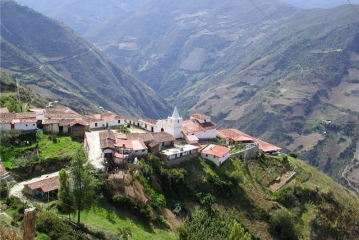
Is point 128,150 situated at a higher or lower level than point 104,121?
lower

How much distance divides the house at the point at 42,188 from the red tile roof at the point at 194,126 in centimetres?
2264

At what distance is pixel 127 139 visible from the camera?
4550 cm

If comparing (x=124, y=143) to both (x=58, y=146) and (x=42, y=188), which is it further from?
(x=42, y=188)

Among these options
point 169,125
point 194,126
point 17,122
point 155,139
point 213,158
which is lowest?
point 213,158

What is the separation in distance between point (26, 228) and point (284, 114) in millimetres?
182652

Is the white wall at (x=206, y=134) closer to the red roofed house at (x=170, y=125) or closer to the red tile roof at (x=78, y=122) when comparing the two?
the red roofed house at (x=170, y=125)

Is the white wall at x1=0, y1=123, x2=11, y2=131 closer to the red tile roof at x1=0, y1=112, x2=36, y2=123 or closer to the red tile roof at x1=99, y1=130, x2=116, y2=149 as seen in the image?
the red tile roof at x1=0, y1=112, x2=36, y2=123

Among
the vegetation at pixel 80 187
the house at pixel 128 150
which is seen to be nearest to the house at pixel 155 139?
the house at pixel 128 150

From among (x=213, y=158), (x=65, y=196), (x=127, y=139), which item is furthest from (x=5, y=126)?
(x=213, y=158)

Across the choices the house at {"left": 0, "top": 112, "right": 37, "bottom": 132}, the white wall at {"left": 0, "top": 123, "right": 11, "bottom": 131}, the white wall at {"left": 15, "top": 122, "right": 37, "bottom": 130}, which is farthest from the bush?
the white wall at {"left": 0, "top": 123, "right": 11, "bottom": 131}

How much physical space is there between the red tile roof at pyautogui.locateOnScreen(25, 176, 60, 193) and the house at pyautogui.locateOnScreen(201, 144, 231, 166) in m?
19.6

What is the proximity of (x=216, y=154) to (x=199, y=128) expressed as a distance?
8336 mm

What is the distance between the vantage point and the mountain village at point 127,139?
40844 millimetres

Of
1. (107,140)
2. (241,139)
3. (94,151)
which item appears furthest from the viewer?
(241,139)
